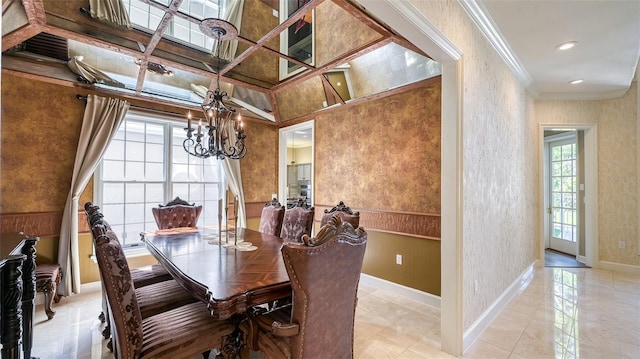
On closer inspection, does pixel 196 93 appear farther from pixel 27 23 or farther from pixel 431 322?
pixel 431 322

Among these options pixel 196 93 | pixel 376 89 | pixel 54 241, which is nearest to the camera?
pixel 54 241

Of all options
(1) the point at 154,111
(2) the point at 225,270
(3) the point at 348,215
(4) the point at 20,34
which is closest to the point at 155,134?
(1) the point at 154,111

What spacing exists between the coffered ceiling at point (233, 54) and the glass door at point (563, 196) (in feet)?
13.6

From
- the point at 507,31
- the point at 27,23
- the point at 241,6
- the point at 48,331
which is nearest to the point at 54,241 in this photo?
the point at 48,331

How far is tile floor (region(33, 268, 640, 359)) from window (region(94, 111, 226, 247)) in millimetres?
960

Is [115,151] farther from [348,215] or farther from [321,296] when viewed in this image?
[321,296]

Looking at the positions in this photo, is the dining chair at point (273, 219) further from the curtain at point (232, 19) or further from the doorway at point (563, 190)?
the doorway at point (563, 190)

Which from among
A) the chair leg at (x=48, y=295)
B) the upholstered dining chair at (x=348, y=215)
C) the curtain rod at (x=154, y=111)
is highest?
the curtain rod at (x=154, y=111)

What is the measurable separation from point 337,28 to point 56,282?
14.9ft

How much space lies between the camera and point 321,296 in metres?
1.64

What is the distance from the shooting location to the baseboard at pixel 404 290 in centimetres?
324

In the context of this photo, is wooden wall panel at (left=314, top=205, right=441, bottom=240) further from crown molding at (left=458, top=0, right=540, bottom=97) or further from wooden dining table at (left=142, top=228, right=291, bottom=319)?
crown molding at (left=458, top=0, right=540, bottom=97)

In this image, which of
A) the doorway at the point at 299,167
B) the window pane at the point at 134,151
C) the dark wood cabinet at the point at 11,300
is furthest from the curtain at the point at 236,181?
the doorway at the point at 299,167

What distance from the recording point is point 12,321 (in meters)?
1.74
